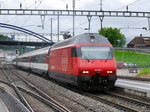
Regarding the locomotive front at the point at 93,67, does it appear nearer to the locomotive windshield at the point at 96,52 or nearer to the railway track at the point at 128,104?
the locomotive windshield at the point at 96,52

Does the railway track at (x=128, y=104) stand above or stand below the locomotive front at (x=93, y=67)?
below

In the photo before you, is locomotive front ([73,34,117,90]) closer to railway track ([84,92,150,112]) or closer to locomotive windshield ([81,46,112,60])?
locomotive windshield ([81,46,112,60])

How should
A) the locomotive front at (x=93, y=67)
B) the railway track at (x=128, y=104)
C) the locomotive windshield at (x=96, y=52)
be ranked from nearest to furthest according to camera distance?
the railway track at (x=128, y=104)
the locomotive front at (x=93, y=67)
the locomotive windshield at (x=96, y=52)

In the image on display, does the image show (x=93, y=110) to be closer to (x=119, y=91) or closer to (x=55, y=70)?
(x=119, y=91)

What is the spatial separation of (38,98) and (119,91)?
5539 mm

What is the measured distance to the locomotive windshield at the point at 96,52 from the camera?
20.1m

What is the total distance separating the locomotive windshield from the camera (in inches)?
792

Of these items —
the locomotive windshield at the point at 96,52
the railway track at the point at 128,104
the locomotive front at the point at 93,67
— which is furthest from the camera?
the locomotive windshield at the point at 96,52

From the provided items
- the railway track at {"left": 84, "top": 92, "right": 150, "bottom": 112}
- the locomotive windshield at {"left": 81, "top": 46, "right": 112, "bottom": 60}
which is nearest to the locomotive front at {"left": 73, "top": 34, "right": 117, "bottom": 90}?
the locomotive windshield at {"left": 81, "top": 46, "right": 112, "bottom": 60}

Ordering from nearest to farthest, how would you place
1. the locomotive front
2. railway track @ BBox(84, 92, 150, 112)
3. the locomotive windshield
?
railway track @ BBox(84, 92, 150, 112) < the locomotive front < the locomotive windshield

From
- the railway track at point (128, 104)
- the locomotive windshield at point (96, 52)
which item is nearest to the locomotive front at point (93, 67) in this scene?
the locomotive windshield at point (96, 52)

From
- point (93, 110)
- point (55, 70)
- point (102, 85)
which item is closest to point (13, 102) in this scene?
point (93, 110)

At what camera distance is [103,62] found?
20.1 meters

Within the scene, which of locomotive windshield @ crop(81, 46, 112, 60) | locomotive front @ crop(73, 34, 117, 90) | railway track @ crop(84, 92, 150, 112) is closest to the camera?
railway track @ crop(84, 92, 150, 112)
